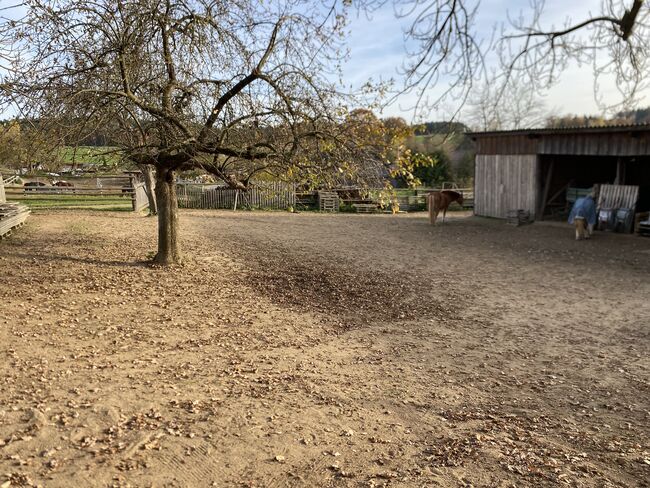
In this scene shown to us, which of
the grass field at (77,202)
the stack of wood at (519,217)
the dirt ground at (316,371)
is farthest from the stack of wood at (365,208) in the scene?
the dirt ground at (316,371)

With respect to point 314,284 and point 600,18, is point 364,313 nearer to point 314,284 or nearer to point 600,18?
point 314,284

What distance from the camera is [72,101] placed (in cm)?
837

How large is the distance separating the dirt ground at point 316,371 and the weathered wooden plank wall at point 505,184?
7.82 metres

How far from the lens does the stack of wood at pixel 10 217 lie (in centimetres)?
1362

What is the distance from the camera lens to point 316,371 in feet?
21.2

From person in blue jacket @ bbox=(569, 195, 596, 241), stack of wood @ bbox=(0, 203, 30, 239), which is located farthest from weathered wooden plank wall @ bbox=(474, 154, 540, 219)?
stack of wood @ bbox=(0, 203, 30, 239)

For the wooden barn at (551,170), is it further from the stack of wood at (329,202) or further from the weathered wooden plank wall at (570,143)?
the stack of wood at (329,202)

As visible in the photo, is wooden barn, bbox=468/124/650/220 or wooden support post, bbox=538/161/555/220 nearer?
wooden barn, bbox=468/124/650/220

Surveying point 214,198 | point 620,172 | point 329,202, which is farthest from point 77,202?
point 620,172

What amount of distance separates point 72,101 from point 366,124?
4.53 meters

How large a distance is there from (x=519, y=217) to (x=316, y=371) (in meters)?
16.3

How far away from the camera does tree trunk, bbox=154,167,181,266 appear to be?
11.0 metres

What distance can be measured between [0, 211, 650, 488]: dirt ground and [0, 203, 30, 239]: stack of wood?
72 cm

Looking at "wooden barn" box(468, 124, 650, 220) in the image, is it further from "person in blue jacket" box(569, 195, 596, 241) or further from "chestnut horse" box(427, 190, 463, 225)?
"chestnut horse" box(427, 190, 463, 225)
